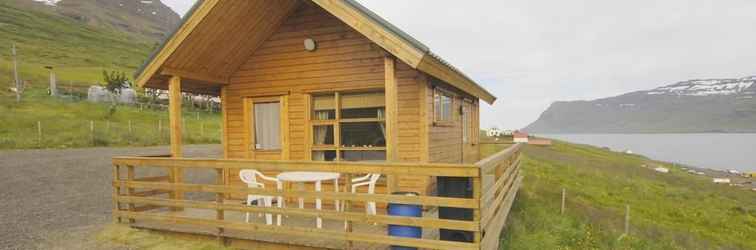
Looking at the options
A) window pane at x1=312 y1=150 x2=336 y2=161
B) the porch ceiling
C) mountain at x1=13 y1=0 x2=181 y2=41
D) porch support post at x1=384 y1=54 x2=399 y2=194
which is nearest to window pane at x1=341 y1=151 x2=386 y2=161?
window pane at x1=312 y1=150 x2=336 y2=161

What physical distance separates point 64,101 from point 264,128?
37.5 meters

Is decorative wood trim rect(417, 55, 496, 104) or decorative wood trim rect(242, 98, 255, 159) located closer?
decorative wood trim rect(417, 55, 496, 104)

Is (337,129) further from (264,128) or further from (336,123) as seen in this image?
(264,128)

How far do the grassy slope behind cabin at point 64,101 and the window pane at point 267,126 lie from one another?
16.8m

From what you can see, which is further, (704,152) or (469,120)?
(704,152)

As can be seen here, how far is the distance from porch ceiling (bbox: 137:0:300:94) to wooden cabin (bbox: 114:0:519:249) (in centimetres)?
2

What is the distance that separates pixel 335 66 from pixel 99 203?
636 centimetres

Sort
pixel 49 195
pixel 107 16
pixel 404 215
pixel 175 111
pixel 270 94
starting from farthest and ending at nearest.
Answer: pixel 107 16 → pixel 49 195 → pixel 270 94 → pixel 175 111 → pixel 404 215

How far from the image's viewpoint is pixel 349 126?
716cm

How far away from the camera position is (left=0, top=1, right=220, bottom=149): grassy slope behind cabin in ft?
69.5

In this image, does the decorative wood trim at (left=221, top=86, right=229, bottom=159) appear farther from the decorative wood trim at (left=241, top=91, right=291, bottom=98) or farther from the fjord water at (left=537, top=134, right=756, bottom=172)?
the fjord water at (left=537, top=134, right=756, bottom=172)

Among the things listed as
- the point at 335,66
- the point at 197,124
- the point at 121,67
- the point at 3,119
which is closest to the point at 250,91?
the point at 335,66

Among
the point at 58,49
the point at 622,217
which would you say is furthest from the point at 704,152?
the point at 58,49

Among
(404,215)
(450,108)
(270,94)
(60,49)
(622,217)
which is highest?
(60,49)
